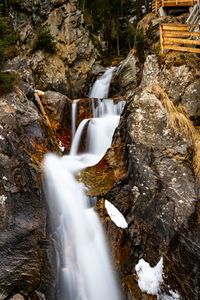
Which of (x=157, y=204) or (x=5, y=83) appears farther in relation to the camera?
(x=5, y=83)

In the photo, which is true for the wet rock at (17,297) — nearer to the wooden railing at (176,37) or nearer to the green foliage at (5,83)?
the green foliage at (5,83)

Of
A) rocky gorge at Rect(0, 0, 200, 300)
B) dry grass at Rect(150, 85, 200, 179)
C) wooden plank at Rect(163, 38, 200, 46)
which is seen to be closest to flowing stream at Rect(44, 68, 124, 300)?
rocky gorge at Rect(0, 0, 200, 300)

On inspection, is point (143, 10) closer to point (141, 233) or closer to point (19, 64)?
point (19, 64)

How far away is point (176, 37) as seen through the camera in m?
15.6

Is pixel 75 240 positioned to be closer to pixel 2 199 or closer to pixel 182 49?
pixel 2 199

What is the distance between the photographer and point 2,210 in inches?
296

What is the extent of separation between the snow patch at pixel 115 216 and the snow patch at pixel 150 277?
1.10m

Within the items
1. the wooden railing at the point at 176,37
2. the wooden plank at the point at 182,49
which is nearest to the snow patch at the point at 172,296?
the wooden plank at the point at 182,49

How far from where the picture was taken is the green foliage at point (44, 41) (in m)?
21.1

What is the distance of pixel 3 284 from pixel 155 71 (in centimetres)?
1082

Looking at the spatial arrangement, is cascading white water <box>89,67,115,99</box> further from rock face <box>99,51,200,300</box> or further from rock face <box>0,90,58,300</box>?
rock face <box>0,90,58,300</box>

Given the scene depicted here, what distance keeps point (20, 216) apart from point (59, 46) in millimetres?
17323

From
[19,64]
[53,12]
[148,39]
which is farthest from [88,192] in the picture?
[53,12]

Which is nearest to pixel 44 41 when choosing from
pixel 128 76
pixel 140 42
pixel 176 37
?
pixel 128 76
